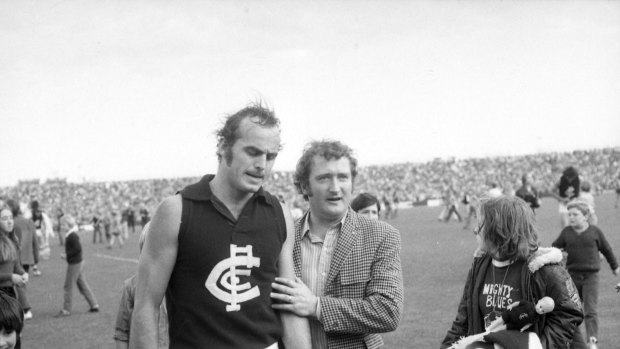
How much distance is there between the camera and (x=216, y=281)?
2.73 m

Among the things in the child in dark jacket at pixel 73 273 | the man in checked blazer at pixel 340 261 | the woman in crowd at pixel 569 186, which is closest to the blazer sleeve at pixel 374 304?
the man in checked blazer at pixel 340 261

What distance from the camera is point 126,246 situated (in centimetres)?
2916

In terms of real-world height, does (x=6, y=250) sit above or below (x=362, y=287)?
below

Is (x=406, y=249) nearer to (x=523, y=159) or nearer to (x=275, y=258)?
(x=275, y=258)

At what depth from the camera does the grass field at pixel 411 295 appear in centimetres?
894

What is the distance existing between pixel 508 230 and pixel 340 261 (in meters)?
1.06

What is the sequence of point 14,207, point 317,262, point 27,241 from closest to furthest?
1. point 317,262
2. point 27,241
3. point 14,207

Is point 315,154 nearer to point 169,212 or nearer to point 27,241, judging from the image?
point 169,212

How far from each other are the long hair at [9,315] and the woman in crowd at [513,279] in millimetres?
2419

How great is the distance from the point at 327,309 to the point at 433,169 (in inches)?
2978

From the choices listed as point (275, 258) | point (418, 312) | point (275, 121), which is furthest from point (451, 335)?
point (418, 312)

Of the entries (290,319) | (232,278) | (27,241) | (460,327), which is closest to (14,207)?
(27,241)

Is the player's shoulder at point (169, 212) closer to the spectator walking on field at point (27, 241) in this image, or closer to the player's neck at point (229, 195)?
the player's neck at point (229, 195)

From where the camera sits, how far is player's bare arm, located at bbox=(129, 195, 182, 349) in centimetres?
269
